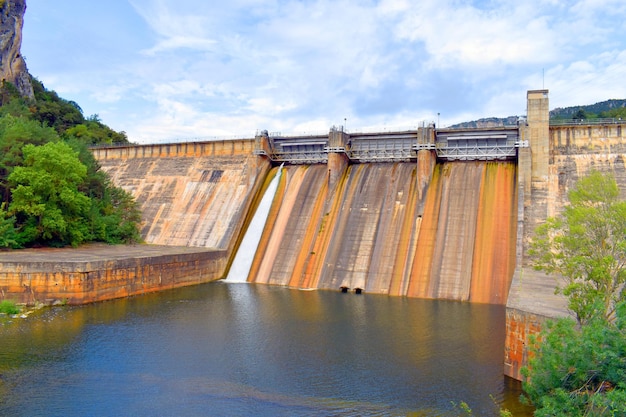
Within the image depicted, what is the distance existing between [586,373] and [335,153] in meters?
23.2

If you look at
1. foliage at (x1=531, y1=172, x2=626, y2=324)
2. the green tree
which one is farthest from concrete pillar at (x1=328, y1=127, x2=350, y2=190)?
foliage at (x1=531, y1=172, x2=626, y2=324)

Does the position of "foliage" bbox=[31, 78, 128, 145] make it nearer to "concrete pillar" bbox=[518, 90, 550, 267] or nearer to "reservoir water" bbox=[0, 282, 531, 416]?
"reservoir water" bbox=[0, 282, 531, 416]

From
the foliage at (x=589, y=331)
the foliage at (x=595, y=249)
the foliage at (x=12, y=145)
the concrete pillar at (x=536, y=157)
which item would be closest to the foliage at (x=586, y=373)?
the foliage at (x=589, y=331)

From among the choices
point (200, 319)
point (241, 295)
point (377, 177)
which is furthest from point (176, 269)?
point (377, 177)

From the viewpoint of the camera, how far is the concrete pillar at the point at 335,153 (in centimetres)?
3042

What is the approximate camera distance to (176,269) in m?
25.0

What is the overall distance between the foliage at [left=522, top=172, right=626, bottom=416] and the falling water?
17773 mm

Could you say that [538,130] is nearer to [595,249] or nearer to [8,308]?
[595,249]

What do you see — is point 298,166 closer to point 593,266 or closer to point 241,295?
point 241,295

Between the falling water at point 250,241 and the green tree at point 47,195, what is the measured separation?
8.36 metres

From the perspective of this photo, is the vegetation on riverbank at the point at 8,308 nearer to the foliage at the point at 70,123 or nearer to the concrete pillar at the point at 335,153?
the concrete pillar at the point at 335,153

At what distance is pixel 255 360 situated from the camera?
14.6 meters

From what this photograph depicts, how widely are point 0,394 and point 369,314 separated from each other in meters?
12.4

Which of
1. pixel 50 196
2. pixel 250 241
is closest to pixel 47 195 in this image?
pixel 50 196
